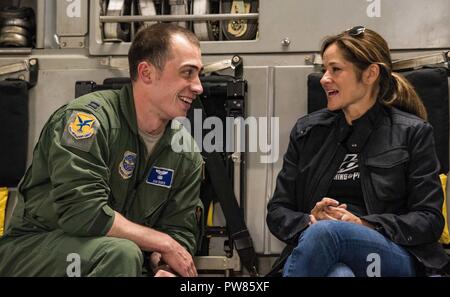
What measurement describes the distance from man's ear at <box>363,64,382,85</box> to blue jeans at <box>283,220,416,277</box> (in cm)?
71

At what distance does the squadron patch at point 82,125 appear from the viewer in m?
2.34

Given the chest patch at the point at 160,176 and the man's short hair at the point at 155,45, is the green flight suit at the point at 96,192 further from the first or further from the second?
the man's short hair at the point at 155,45

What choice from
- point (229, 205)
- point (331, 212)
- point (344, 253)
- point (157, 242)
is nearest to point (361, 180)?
point (331, 212)

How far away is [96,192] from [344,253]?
91cm

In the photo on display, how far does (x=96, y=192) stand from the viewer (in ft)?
7.54

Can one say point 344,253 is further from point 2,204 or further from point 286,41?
point 2,204

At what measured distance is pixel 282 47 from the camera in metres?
3.17

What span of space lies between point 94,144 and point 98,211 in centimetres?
25

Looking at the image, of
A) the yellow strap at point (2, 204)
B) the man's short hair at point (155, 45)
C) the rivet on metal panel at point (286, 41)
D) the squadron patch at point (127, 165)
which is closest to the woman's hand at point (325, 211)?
the squadron patch at point (127, 165)

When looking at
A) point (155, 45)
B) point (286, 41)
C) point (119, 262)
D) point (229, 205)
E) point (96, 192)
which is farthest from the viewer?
point (286, 41)

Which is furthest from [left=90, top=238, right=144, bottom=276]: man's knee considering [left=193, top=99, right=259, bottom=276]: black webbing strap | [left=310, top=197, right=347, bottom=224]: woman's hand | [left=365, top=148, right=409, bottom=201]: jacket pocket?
[left=365, top=148, right=409, bottom=201]: jacket pocket

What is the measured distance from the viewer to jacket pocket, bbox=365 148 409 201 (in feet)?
8.11

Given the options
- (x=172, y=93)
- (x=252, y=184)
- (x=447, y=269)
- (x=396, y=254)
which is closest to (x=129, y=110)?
(x=172, y=93)

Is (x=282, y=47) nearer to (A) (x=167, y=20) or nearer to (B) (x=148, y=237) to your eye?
(A) (x=167, y=20)
